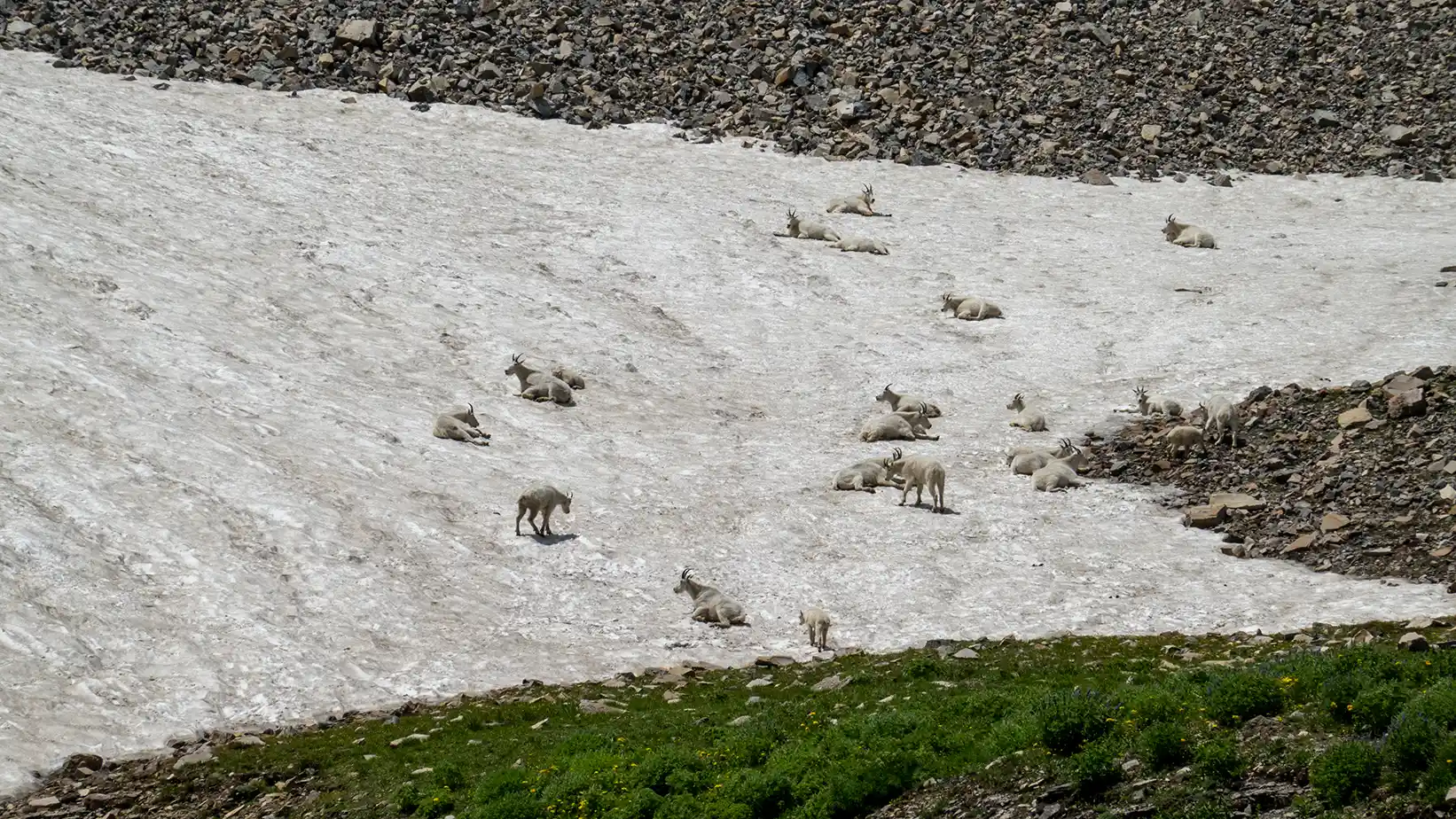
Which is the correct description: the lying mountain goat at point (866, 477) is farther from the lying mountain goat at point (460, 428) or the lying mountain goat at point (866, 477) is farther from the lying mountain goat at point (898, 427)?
the lying mountain goat at point (460, 428)

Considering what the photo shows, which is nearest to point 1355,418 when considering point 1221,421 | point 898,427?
point 1221,421

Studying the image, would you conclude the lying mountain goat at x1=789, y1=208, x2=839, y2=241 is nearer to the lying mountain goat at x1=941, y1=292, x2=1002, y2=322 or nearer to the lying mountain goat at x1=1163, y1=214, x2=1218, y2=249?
the lying mountain goat at x1=941, y1=292, x2=1002, y2=322

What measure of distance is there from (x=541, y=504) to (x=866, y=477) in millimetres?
7261

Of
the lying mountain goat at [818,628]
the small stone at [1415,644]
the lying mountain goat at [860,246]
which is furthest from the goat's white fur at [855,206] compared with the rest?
the small stone at [1415,644]

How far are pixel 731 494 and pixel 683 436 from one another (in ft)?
11.6

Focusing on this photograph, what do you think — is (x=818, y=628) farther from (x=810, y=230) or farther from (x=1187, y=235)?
(x=1187, y=235)

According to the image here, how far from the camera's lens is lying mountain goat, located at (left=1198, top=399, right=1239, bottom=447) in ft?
101

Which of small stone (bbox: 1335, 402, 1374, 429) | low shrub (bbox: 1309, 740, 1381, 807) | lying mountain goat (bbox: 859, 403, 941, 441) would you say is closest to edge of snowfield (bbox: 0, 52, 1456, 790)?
lying mountain goat (bbox: 859, 403, 941, 441)

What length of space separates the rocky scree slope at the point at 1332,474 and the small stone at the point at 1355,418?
0.03 metres

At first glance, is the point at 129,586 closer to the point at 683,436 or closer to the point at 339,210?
the point at 683,436

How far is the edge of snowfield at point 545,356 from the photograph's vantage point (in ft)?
73.7

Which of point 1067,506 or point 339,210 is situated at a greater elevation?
point 339,210

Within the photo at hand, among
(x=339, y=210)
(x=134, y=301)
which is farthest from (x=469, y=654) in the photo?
(x=339, y=210)

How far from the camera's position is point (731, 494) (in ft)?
95.7
